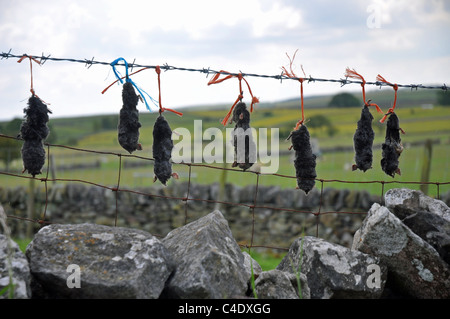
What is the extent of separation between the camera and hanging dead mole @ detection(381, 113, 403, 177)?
4297mm

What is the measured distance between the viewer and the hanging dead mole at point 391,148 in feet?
14.1

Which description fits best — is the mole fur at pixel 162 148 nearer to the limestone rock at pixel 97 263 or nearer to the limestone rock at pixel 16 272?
the limestone rock at pixel 97 263

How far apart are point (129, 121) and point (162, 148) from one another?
32 centimetres

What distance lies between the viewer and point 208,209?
49.5 feet

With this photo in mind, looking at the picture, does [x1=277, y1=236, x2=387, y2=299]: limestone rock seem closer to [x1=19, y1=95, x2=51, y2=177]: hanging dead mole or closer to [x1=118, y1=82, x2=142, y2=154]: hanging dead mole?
[x1=118, y1=82, x2=142, y2=154]: hanging dead mole

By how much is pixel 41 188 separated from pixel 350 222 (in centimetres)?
941

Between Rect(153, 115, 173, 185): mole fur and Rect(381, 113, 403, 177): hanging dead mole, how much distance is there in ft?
5.95

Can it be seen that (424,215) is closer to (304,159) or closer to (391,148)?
(391,148)

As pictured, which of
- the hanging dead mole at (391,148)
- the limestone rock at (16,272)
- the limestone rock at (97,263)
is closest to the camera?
the limestone rock at (16,272)

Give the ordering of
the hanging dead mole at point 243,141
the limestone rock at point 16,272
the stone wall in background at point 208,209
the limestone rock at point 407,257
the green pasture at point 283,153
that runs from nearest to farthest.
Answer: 1. the limestone rock at point 16,272
2. the limestone rock at point 407,257
3. the hanging dead mole at point 243,141
4. the stone wall in background at point 208,209
5. the green pasture at point 283,153

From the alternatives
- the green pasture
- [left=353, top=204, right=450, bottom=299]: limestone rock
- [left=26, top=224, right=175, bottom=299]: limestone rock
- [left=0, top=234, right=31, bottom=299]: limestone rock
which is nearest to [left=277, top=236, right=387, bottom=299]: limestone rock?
[left=353, top=204, right=450, bottom=299]: limestone rock

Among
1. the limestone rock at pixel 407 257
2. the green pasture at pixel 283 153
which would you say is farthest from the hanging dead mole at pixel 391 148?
the green pasture at pixel 283 153

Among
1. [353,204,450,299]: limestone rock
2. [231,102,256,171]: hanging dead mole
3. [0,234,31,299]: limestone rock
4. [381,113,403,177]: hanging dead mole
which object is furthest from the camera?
[381,113,403,177]: hanging dead mole
